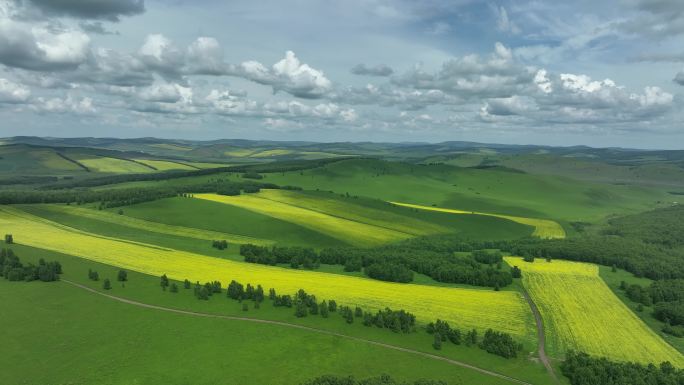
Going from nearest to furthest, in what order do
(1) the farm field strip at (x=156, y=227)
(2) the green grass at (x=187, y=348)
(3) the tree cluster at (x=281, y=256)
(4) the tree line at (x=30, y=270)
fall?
(2) the green grass at (x=187, y=348)
(4) the tree line at (x=30, y=270)
(3) the tree cluster at (x=281, y=256)
(1) the farm field strip at (x=156, y=227)

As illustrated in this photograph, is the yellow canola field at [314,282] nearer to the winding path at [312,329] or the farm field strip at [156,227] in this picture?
the winding path at [312,329]

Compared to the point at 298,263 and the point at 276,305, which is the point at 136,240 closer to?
the point at 298,263

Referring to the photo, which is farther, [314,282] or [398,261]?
[398,261]

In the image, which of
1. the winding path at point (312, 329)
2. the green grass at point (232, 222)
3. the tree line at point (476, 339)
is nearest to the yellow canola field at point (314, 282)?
the tree line at point (476, 339)

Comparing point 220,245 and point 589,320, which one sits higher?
point 220,245

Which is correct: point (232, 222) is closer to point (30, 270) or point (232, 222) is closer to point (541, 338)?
point (30, 270)

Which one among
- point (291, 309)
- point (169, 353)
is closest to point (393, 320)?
point (291, 309)

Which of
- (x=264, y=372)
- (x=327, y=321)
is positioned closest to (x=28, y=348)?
(x=264, y=372)
